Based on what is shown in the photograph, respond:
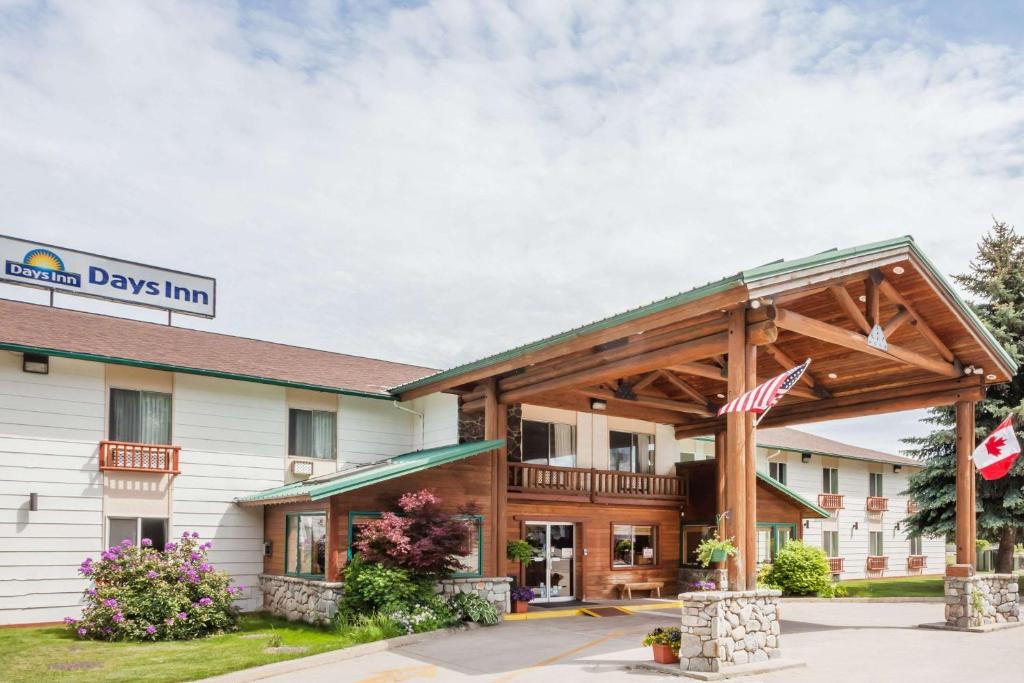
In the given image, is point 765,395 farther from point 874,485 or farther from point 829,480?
point 874,485

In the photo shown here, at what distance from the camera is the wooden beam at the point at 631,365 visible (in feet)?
47.2

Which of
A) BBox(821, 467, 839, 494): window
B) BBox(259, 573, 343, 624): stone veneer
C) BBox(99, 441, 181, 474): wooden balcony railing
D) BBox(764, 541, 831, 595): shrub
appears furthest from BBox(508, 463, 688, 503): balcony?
BBox(821, 467, 839, 494): window

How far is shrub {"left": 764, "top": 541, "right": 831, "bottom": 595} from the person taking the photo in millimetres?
23547

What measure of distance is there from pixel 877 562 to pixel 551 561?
63.4ft

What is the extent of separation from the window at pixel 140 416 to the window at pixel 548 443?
8.20 m

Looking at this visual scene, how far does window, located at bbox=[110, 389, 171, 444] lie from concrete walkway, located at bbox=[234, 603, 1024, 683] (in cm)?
726

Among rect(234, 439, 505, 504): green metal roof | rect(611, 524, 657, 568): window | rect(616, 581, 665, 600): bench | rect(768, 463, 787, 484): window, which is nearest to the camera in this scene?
rect(234, 439, 505, 504): green metal roof

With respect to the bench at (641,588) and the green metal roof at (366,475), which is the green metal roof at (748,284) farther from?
the bench at (641,588)

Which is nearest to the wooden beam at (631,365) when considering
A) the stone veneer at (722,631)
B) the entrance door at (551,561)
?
the stone veneer at (722,631)

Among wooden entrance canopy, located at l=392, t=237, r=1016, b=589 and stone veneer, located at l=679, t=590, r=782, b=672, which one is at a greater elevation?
wooden entrance canopy, located at l=392, t=237, r=1016, b=589

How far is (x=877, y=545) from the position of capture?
3566cm

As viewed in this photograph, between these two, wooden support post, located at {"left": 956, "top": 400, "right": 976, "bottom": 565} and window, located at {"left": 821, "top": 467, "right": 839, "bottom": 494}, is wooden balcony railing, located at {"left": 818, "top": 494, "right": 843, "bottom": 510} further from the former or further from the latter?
wooden support post, located at {"left": 956, "top": 400, "right": 976, "bottom": 565}

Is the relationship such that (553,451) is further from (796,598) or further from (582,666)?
(582,666)

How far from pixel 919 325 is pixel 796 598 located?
31.8 ft
